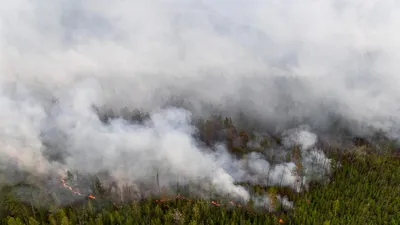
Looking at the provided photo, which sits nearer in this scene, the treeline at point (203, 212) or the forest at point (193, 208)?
the treeline at point (203, 212)

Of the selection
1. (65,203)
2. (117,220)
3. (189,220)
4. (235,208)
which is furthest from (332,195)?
(65,203)

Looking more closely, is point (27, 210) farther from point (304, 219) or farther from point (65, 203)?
point (304, 219)

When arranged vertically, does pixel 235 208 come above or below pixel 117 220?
above

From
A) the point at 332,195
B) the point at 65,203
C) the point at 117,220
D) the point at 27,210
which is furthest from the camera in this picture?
the point at 332,195

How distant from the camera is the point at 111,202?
7175 inches

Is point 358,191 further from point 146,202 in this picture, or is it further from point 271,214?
point 146,202

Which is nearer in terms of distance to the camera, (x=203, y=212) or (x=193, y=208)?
(x=193, y=208)

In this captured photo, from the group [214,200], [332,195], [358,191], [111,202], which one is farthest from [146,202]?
[358,191]

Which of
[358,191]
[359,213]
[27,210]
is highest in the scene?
[358,191]

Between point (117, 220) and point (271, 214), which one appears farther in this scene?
point (271, 214)

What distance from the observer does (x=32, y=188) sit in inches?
7721

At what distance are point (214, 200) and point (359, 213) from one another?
6823 centimetres

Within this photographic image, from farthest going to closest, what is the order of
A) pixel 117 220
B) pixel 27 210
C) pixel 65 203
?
pixel 65 203 → pixel 27 210 → pixel 117 220

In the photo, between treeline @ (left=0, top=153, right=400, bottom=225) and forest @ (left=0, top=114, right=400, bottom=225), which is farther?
forest @ (left=0, top=114, right=400, bottom=225)
